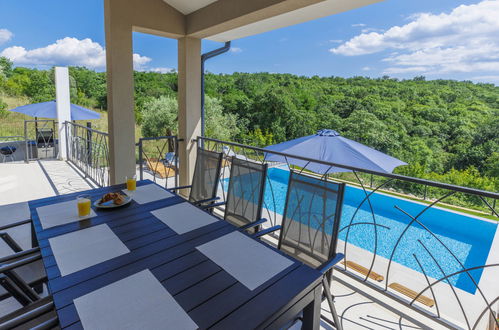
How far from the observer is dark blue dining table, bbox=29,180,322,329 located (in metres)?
0.99

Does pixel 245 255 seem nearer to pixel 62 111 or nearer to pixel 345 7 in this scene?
pixel 345 7

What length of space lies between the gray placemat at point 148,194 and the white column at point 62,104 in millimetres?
5557

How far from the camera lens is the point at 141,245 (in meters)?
1.44

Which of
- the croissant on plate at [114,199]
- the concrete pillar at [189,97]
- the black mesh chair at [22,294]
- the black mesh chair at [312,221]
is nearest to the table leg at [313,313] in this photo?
the black mesh chair at [312,221]

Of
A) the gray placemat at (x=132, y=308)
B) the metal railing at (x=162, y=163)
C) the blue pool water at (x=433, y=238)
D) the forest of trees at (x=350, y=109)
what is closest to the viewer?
the gray placemat at (x=132, y=308)

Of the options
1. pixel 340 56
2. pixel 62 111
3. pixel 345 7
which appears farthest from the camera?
pixel 340 56

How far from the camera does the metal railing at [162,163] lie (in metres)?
3.66

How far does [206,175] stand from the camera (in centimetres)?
262

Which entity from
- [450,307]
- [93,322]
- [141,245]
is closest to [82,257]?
[141,245]

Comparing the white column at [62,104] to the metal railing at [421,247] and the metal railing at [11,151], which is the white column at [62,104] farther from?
the metal railing at [421,247]

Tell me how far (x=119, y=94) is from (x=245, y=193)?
2.19 m

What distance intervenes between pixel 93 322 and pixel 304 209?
1.28 metres

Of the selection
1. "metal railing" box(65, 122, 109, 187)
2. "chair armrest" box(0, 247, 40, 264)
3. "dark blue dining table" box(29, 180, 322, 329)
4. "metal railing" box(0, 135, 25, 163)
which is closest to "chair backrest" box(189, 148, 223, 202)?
"dark blue dining table" box(29, 180, 322, 329)

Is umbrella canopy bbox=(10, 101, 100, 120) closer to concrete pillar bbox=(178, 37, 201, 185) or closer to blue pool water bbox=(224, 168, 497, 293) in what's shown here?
concrete pillar bbox=(178, 37, 201, 185)
